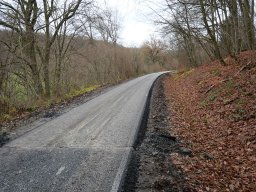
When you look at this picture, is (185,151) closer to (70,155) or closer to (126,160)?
(126,160)

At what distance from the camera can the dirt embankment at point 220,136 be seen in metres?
5.52

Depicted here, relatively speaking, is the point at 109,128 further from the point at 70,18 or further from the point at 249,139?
the point at 70,18

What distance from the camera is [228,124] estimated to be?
28.9 ft

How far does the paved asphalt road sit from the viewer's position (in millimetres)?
5055

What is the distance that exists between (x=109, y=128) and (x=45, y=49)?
11.6m

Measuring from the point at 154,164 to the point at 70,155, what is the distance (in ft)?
5.88

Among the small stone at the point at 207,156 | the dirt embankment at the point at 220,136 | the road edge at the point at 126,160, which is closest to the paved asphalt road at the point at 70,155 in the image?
the road edge at the point at 126,160

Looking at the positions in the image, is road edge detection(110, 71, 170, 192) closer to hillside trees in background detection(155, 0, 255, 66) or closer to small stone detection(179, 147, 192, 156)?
small stone detection(179, 147, 192, 156)

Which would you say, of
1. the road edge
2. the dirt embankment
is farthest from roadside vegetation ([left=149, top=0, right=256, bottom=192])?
the road edge

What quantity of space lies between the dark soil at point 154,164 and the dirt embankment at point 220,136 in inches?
7.7

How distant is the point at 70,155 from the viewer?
642cm

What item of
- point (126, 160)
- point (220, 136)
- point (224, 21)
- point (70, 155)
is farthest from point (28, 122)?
point (224, 21)

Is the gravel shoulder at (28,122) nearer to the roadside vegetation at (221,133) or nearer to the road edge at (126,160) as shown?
the road edge at (126,160)

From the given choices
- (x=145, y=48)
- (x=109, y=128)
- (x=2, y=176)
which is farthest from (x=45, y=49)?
(x=145, y=48)
